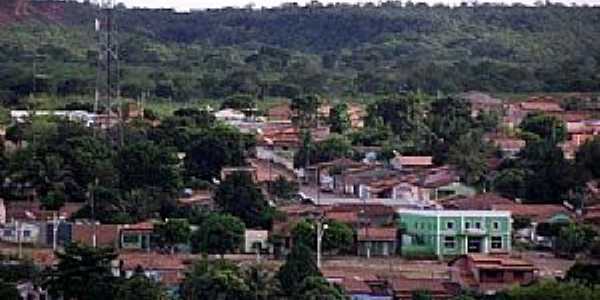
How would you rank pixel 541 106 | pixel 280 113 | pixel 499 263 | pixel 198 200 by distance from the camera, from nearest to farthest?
pixel 499 263, pixel 198 200, pixel 541 106, pixel 280 113

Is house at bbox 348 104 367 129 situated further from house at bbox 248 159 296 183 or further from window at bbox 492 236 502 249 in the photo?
window at bbox 492 236 502 249

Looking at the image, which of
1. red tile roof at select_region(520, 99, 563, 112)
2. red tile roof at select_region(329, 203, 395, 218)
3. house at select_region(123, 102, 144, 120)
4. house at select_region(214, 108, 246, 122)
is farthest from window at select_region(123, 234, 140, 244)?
red tile roof at select_region(520, 99, 563, 112)

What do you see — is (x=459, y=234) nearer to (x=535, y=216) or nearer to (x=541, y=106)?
Answer: (x=535, y=216)

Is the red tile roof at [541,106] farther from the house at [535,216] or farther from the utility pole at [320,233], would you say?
the utility pole at [320,233]

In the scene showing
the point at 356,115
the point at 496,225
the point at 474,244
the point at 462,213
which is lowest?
the point at 474,244

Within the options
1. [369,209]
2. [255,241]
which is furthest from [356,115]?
[255,241]

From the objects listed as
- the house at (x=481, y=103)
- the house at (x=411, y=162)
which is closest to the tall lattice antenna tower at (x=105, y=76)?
the house at (x=411, y=162)
